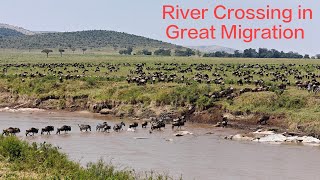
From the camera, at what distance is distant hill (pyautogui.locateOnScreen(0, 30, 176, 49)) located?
543ft

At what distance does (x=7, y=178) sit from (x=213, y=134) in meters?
18.2

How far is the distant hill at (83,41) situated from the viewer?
165m

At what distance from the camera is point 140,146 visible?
27.0 m

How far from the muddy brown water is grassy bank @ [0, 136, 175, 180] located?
141 inches

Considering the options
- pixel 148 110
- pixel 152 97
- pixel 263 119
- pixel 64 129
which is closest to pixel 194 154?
pixel 64 129

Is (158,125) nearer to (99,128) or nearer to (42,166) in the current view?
(99,128)

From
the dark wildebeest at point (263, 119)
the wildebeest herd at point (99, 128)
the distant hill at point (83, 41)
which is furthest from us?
the distant hill at point (83, 41)

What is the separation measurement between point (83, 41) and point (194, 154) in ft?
509

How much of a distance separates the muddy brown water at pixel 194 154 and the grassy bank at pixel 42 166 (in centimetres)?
359

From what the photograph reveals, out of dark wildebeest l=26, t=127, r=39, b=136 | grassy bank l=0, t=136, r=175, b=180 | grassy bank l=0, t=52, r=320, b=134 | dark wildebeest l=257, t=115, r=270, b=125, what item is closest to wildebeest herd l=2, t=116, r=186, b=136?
dark wildebeest l=26, t=127, r=39, b=136

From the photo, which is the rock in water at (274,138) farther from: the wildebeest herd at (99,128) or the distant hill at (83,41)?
the distant hill at (83,41)

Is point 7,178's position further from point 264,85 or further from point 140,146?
point 264,85

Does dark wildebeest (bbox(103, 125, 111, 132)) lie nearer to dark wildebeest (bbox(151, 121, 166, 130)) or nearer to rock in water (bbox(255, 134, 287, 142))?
dark wildebeest (bbox(151, 121, 166, 130))

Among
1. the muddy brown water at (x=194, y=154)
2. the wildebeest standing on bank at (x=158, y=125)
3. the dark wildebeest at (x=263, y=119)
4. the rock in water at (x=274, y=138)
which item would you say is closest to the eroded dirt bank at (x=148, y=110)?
the dark wildebeest at (x=263, y=119)
